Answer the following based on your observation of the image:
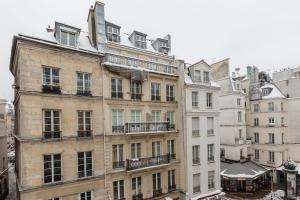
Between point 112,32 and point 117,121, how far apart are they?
366 inches

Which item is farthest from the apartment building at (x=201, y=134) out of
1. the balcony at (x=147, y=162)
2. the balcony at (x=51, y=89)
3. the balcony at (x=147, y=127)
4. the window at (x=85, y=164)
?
the balcony at (x=51, y=89)

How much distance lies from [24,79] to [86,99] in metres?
4.92

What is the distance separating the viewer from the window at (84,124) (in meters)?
17.9

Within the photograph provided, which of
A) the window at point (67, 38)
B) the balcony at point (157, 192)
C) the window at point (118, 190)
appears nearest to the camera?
the window at point (67, 38)

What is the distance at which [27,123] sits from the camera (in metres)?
15.4

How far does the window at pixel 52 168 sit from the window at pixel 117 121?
17.6 ft

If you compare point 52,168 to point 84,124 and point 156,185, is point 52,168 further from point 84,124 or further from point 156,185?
point 156,185

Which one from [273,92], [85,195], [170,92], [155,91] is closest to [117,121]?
[155,91]

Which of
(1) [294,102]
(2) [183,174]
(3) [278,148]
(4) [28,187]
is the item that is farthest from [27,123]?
(1) [294,102]

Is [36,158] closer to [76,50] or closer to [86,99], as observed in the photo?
[86,99]

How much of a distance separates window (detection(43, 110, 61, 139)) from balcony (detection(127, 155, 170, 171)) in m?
7.12

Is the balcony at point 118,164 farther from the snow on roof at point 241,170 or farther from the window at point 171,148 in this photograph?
the snow on roof at point 241,170

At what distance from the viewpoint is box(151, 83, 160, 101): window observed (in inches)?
888

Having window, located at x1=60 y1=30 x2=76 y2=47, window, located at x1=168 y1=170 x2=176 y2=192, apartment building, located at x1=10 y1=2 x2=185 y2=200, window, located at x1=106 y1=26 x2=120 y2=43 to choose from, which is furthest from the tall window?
window, located at x1=60 y1=30 x2=76 y2=47
